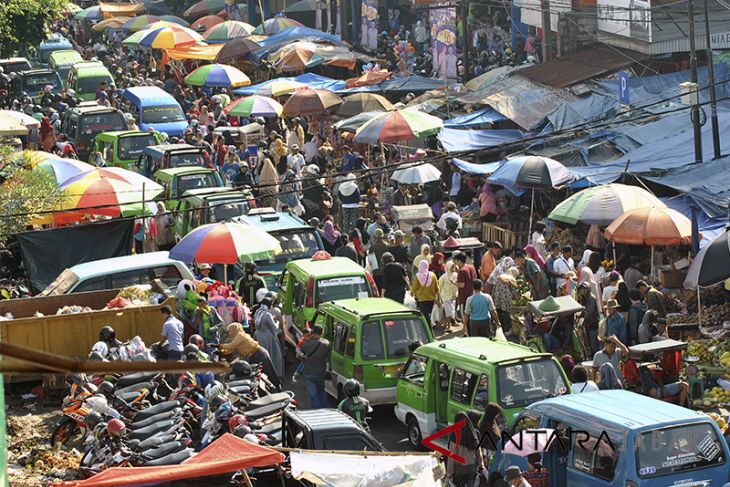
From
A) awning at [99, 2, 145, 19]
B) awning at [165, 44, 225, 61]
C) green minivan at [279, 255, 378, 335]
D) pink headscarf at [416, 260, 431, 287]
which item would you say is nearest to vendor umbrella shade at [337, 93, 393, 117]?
awning at [165, 44, 225, 61]

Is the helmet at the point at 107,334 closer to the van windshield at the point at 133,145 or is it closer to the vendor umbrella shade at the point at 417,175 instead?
the vendor umbrella shade at the point at 417,175

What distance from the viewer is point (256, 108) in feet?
105

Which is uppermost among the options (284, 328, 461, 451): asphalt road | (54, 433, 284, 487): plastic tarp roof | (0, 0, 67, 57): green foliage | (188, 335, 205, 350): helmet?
(0, 0, 67, 57): green foliage

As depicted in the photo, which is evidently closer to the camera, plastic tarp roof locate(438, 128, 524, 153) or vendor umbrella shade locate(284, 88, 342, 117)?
plastic tarp roof locate(438, 128, 524, 153)

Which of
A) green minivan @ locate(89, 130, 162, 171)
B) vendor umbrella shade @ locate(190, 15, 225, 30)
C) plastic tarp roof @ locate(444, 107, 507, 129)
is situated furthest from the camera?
vendor umbrella shade @ locate(190, 15, 225, 30)

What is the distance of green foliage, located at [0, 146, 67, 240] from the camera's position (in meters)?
19.5

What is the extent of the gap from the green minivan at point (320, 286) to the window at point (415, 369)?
9.46 feet

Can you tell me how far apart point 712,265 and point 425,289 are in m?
4.39

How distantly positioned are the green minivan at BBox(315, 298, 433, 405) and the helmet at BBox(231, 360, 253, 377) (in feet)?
4.34

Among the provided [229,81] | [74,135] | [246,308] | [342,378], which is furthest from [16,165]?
[229,81]

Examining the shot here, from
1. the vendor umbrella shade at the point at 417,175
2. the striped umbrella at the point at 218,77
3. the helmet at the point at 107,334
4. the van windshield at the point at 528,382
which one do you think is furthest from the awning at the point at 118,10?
the van windshield at the point at 528,382

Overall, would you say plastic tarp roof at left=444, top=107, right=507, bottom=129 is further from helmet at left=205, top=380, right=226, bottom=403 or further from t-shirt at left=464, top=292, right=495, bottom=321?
helmet at left=205, top=380, right=226, bottom=403

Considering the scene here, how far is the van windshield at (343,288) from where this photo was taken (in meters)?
17.4

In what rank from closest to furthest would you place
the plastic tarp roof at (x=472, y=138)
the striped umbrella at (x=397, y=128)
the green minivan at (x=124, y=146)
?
the plastic tarp roof at (x=472, y=138) → the striped umbrella at (x=397, y=128) → the green minivan at (x=124, y=146)
